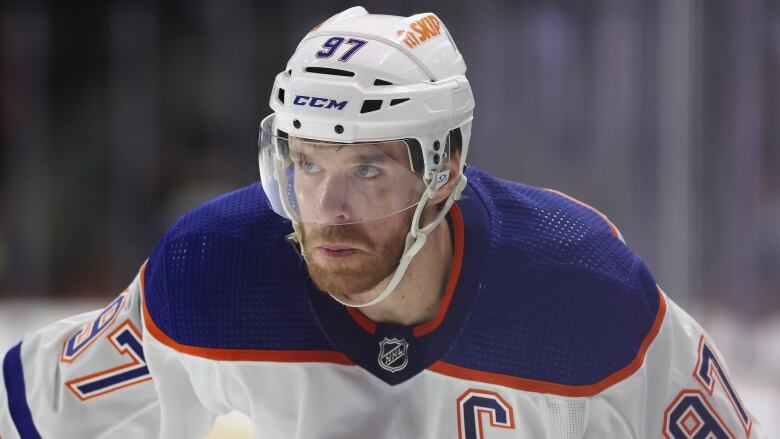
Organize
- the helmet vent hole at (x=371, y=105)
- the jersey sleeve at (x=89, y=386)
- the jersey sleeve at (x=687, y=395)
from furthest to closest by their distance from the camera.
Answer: the jersey sleeve at (x=89, y=386) → the jersey sleeve at (x=687, y=395) → the helmet vent hole at (x=371, y=105)

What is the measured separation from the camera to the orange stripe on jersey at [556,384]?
157 centimetres

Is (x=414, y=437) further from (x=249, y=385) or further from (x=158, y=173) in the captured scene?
(x=158, y=173)

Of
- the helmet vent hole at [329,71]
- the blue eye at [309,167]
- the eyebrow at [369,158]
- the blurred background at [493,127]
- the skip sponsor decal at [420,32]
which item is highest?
the skip sponsor decal at [420,32]

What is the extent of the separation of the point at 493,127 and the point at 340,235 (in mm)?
2935

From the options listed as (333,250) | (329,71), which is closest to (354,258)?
(333,250)

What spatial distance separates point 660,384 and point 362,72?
2.18 ft

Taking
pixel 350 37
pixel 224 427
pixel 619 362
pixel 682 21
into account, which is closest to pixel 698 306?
pixel 682 21

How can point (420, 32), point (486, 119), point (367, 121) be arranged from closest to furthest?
point (367, 121) → point (420, 32) → point (486, 119)

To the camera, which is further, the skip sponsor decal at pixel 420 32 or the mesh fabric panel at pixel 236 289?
the mesh fabric panel at pixel 236 289

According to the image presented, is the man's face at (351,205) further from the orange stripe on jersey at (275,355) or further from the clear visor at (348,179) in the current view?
the orange stripe on jersey at (275,355)

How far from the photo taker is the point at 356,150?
1.53m

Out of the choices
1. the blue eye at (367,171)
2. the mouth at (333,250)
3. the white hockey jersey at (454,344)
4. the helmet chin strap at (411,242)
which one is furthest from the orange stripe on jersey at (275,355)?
the blue eye at (367,171)

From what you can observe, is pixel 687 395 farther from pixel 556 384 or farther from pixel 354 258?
pixel 354 258

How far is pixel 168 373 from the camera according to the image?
1.78 m
